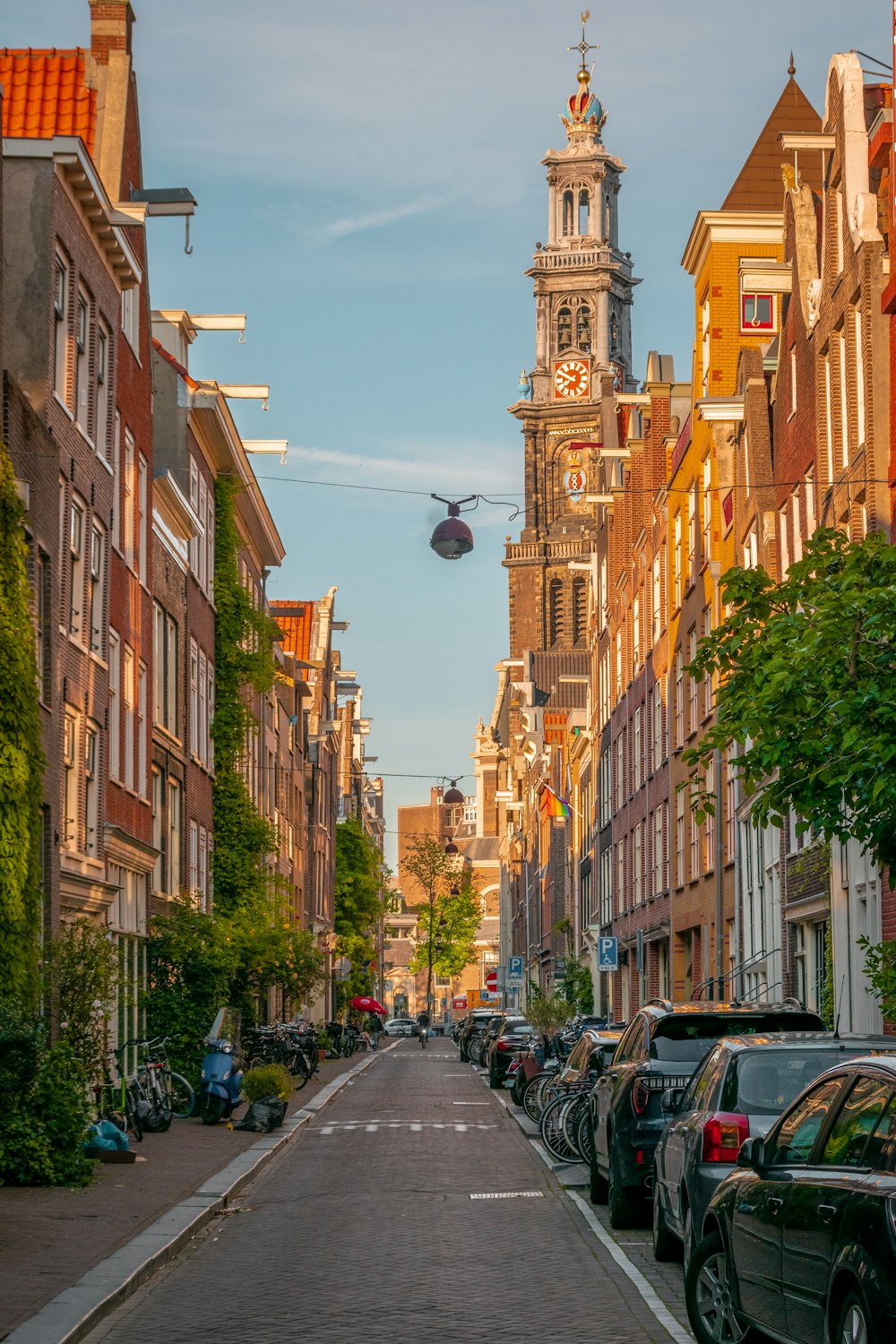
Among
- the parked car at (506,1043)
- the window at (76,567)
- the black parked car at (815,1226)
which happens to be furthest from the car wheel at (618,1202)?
the parked car at (506,1043)

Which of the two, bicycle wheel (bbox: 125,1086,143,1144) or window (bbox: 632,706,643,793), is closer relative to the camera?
bicycle wheel (bbox: 125,1086,143,1144)

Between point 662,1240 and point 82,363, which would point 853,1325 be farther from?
point 82,363

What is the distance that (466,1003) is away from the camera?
144 m

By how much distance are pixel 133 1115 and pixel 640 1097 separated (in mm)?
10577

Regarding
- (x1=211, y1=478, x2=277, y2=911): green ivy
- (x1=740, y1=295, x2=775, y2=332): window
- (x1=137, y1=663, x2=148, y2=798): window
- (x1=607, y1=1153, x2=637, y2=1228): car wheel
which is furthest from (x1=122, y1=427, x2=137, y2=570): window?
(x1=607, y1=1153, x2=637, y2=1228): car wheel

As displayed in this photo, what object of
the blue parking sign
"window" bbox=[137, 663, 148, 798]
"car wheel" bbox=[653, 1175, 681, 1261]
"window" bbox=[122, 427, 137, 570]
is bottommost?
"car wheel" bbox=[653, 1175, 681, 1261]

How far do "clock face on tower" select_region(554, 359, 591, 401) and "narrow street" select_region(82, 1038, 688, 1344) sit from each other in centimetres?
10640

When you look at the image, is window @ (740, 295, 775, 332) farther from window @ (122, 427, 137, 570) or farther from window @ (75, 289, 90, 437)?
window @ (75, 289, 90, 437)

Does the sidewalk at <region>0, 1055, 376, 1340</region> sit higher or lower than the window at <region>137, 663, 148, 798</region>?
lower

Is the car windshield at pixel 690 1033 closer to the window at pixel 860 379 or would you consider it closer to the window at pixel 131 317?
the window at pixel 860 379

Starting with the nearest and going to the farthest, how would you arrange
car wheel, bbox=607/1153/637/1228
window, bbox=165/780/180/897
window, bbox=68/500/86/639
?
car wheel, bbox=607/1153/637/1228 → window, bbox=68/500/86/639 → window, bbox=165/780/180/897

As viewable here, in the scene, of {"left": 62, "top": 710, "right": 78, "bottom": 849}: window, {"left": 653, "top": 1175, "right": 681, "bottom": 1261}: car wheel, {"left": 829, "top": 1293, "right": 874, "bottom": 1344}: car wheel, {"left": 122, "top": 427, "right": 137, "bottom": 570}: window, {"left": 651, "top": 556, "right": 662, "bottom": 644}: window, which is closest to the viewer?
{"left": 829, "top": 1293, "right": 874, "bottom": 1344}: car wheel

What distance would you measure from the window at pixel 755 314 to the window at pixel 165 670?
1286cm

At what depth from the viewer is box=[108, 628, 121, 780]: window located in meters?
27.7
